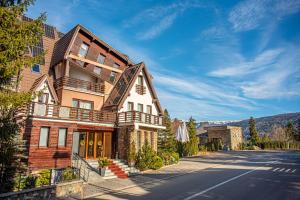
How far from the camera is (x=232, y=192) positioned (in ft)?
46.3

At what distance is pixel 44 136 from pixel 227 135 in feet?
164

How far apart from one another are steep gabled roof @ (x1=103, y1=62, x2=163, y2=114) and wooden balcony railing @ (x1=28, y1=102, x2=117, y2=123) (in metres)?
1.64

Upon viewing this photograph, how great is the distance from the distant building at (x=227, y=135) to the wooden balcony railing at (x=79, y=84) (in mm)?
42211

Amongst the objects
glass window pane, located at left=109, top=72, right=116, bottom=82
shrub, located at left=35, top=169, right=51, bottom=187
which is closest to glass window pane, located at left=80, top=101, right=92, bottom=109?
glass window pane, located at left=109, top=72, right=116, bottom=82

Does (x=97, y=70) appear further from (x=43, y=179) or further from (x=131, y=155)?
(x=43, y=179)

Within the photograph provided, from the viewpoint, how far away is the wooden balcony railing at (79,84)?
24.2 meters

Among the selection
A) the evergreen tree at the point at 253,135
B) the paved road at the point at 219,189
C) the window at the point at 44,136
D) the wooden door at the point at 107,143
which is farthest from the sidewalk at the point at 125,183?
the evergreen tree at the point at 253,135

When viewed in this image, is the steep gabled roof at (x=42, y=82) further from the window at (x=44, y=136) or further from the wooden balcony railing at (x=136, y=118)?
the wooden balcony railing at (x=136, y=118)

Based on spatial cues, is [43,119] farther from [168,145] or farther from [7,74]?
[168,145]

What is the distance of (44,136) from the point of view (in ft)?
64.5

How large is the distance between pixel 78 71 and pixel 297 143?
65.2 m

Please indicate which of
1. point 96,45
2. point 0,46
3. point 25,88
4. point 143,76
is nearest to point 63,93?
point 25,88

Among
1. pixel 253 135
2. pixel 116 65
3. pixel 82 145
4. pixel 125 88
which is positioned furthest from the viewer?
pixel 253 135

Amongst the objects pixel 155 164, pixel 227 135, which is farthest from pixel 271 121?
pixel 155 164
